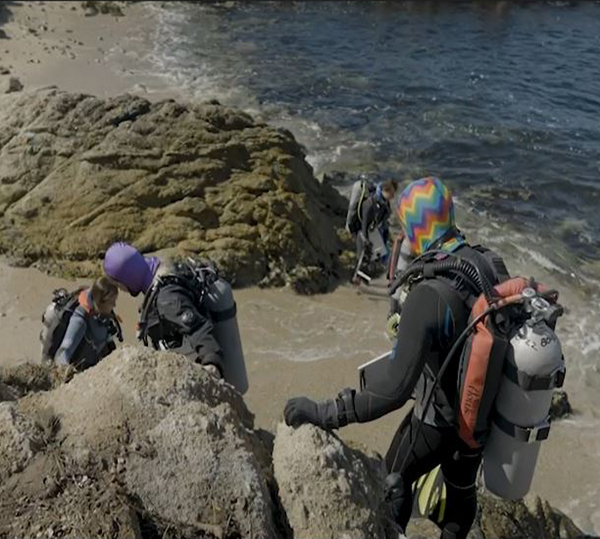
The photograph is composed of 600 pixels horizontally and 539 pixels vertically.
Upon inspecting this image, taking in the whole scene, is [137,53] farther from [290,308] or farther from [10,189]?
[290,308]

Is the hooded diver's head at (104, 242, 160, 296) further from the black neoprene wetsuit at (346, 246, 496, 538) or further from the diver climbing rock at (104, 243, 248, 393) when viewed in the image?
the black neoprene wetsuit at (346, 246, 496, 538)

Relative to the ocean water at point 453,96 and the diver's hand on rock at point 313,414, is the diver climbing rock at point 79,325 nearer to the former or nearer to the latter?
the diver's hand on rock at point 313,414

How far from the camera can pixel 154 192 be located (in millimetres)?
10711

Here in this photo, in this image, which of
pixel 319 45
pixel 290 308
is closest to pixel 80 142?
pixel 290 308

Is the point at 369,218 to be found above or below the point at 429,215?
below

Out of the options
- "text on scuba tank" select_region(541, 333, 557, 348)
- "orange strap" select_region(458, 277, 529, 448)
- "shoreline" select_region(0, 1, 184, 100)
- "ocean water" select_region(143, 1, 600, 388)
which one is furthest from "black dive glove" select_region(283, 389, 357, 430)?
"shoreline" select_region(0, 1, 184, 100)

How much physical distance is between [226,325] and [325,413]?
126cm

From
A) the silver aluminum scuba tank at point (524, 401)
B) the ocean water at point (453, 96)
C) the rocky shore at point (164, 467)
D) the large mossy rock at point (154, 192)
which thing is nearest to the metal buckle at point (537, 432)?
the silver aluminum scuba tank at point (524, 401)

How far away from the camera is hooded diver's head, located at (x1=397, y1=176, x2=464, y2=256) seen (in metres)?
4.06

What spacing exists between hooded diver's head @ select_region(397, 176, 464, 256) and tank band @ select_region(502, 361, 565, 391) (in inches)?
28.8

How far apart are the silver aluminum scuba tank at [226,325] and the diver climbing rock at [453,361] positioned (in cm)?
109

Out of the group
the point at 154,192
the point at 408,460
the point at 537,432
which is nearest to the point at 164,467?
the point at 408,460

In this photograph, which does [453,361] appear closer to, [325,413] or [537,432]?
[537,432]

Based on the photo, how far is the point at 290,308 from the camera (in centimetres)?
1002
